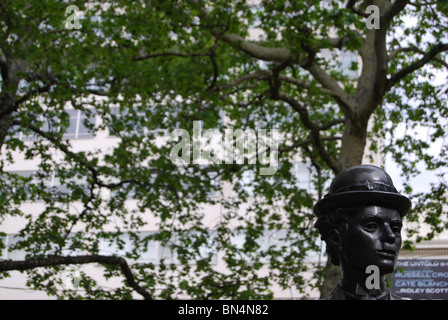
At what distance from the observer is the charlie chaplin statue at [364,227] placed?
11.4 ft

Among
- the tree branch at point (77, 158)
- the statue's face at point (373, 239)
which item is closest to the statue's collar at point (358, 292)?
the statue's face at point (373, 239)

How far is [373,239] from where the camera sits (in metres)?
3.46

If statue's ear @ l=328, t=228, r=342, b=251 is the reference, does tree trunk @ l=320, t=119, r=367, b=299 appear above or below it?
above

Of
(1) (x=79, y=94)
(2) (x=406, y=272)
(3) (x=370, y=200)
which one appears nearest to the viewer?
(3) (x=370, y=200)

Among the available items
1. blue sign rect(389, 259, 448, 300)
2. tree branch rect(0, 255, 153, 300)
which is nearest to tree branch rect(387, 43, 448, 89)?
tree branch rect(0, 255, 153, 300)

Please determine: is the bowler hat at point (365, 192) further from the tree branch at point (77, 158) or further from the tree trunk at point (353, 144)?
the tree branch at point (77, 158)

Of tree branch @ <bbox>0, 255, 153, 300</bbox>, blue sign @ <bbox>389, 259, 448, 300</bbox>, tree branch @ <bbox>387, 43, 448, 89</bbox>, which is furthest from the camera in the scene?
blue sign @ <bbox>389, 259, 448, 300</bbox>

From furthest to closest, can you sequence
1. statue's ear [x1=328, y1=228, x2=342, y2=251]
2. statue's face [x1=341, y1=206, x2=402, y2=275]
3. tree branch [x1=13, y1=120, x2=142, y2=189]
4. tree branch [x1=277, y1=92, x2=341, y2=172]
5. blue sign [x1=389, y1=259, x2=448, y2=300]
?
blue sign [x1=389, y1=259, x2=448, y2=300], tree branch [x1=13, y1=120, x2=142, y2=189], tree branch [x1=277, y1=92, x2=341, y2=172], statue's ear [x1=328, y1=228, x2=342, y2=251], statue's face [x1=341, y1=206, x2=402, y2=275]

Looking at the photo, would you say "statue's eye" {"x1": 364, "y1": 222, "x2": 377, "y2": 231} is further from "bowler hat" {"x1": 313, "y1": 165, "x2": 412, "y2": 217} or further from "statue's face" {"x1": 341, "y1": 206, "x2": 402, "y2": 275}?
"bowler hat" {"x1": 313, "y1": 165, "x2": 412, "y2": 217}

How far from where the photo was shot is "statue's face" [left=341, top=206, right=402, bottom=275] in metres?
3.46

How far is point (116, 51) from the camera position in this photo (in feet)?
44.2

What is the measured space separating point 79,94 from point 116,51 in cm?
174
